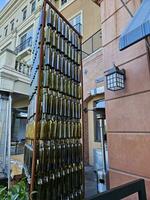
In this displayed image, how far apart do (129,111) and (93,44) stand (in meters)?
6.70

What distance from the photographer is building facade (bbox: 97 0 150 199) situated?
2.58 meters

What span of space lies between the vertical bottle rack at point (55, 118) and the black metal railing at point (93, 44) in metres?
5.37

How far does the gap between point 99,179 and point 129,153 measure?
1.48 m

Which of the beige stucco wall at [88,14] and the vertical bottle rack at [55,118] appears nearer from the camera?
the vertical bottle rack at [55,118]

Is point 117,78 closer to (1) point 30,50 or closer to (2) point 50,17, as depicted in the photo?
(2) point 50,17

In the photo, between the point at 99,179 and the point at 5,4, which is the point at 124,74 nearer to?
the point at 99,179

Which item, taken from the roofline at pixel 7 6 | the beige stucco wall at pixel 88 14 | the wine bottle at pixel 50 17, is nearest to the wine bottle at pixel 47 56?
the wine bottle at pixel 50 17

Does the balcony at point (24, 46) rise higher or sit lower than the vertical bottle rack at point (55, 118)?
higher

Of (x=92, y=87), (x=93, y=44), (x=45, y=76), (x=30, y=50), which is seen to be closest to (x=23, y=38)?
(x=30, y=50)

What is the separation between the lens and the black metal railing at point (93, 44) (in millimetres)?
8488

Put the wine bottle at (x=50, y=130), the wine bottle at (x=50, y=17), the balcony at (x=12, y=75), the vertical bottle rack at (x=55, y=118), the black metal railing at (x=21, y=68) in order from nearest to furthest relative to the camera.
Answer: the vertical bottle rack at (x=55, y=118)
the wine bottle at (x=50, y=130)
the wine bottle at (x=50, y=17)
the balcony at (x=12, y=75)
the black metal railing at (x=21, y=68)

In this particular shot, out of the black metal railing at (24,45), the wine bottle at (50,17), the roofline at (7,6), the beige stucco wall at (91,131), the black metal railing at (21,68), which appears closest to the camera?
the wine bottle at (50,17)

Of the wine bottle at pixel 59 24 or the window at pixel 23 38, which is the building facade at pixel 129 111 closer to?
the wine bottle at pixel 59 24

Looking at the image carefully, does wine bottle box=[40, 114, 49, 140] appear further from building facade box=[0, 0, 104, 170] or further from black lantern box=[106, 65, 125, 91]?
building facade box=[0, 0, 104, 170]
